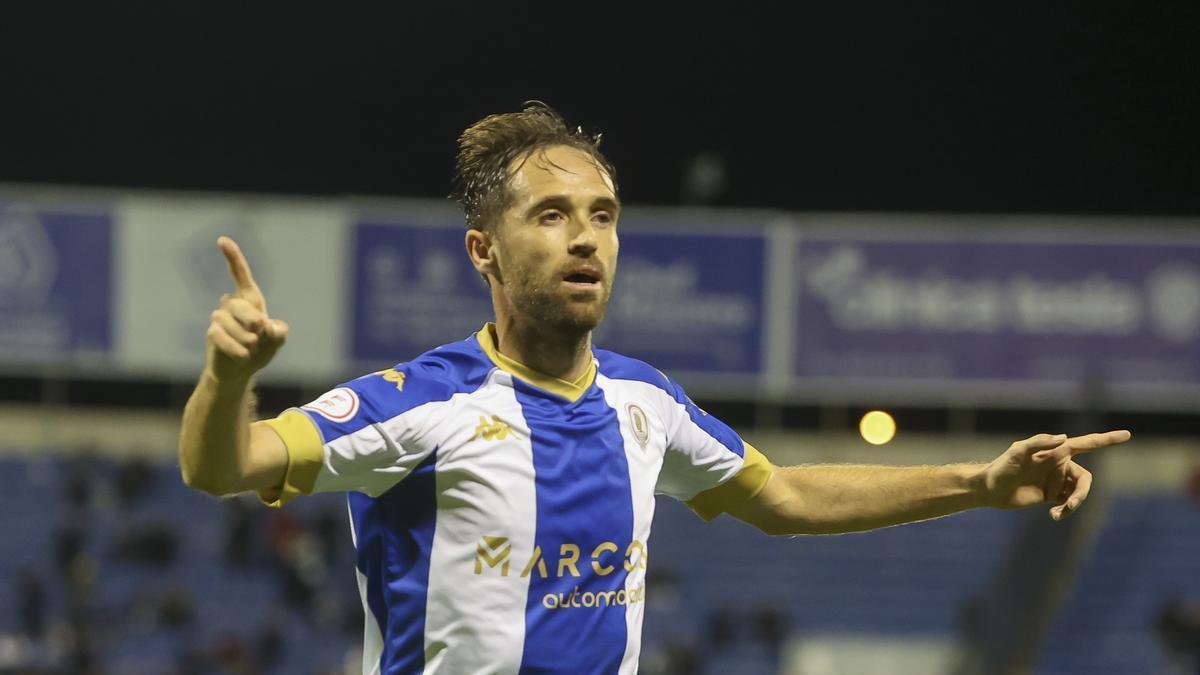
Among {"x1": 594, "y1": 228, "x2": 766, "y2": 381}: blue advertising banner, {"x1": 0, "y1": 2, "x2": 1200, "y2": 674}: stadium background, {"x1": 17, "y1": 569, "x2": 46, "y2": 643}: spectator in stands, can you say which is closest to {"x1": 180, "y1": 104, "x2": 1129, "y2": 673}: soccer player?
{"x1": 0, "y1": 2, "x2": 1200, "y2": 674}: stadium background

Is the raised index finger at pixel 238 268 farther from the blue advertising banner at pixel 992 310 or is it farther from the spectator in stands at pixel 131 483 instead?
the spectator in stands at pixel 131 483

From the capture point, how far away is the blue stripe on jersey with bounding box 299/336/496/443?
3447mm

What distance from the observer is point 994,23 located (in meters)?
21.1

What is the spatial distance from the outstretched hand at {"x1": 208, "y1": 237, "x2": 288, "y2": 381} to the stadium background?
13.5m

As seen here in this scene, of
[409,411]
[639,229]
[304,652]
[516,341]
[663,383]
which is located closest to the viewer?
[409,411]

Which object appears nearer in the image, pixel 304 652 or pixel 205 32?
pixel 304 652

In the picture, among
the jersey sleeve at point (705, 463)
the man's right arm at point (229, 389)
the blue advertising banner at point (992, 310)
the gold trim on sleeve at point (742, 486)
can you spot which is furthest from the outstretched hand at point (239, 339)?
the blue advertising banner at point (992, 310)

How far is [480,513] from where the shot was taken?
358 centimetres

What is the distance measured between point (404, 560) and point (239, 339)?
775 mm

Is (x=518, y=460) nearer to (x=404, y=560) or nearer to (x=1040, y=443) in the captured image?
(x=404, y=560)

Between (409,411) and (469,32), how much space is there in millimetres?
18170

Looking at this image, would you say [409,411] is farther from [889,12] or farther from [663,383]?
[889,12]

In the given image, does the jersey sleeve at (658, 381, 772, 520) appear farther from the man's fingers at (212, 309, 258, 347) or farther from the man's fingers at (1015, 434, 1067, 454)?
the man's fingers at (212, 309, 258, 347)

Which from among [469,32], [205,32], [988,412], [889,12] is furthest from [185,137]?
[988,412]
